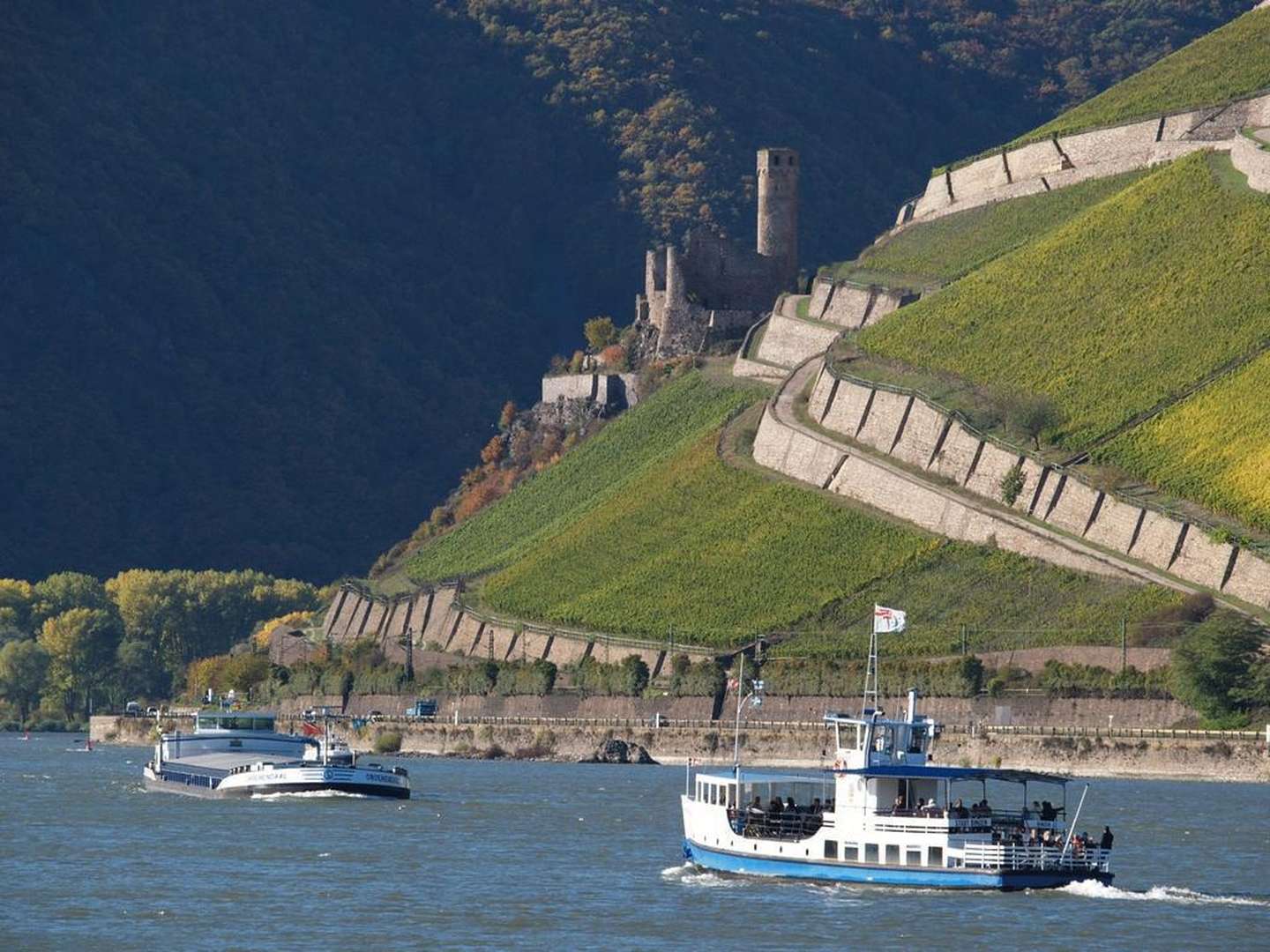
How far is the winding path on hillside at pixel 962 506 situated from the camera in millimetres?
141000

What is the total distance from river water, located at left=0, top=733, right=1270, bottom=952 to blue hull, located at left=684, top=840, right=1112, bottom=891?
0.30 m

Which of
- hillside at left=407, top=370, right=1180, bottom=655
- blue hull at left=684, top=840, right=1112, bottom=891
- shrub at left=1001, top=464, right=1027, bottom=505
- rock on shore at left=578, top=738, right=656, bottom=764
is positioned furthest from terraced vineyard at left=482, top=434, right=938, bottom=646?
blue hull at left=684, top=840, right=1112, bottom=891

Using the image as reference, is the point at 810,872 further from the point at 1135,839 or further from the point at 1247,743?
the point at 1247,743

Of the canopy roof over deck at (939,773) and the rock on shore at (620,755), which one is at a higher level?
the rock on shore at (620,755)

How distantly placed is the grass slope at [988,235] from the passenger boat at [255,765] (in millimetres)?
68415

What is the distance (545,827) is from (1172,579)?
4858 cm

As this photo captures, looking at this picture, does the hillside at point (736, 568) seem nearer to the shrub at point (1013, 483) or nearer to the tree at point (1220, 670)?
the shrub at point (1013, 483)

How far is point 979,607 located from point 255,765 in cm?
4051

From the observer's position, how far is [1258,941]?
69.6 m

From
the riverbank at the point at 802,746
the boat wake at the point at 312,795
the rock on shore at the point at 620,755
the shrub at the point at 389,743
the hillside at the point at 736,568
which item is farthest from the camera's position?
the shrub at the point at 389,743

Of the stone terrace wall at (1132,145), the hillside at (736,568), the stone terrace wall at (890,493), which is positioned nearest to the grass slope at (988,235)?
the stone terrace wall at (1132,145)

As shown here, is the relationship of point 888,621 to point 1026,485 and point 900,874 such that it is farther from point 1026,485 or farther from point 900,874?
point 1026,485

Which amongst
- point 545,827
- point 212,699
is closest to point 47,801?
point 545,827

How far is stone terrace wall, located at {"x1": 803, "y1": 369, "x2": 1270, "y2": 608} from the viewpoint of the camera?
136 metres
